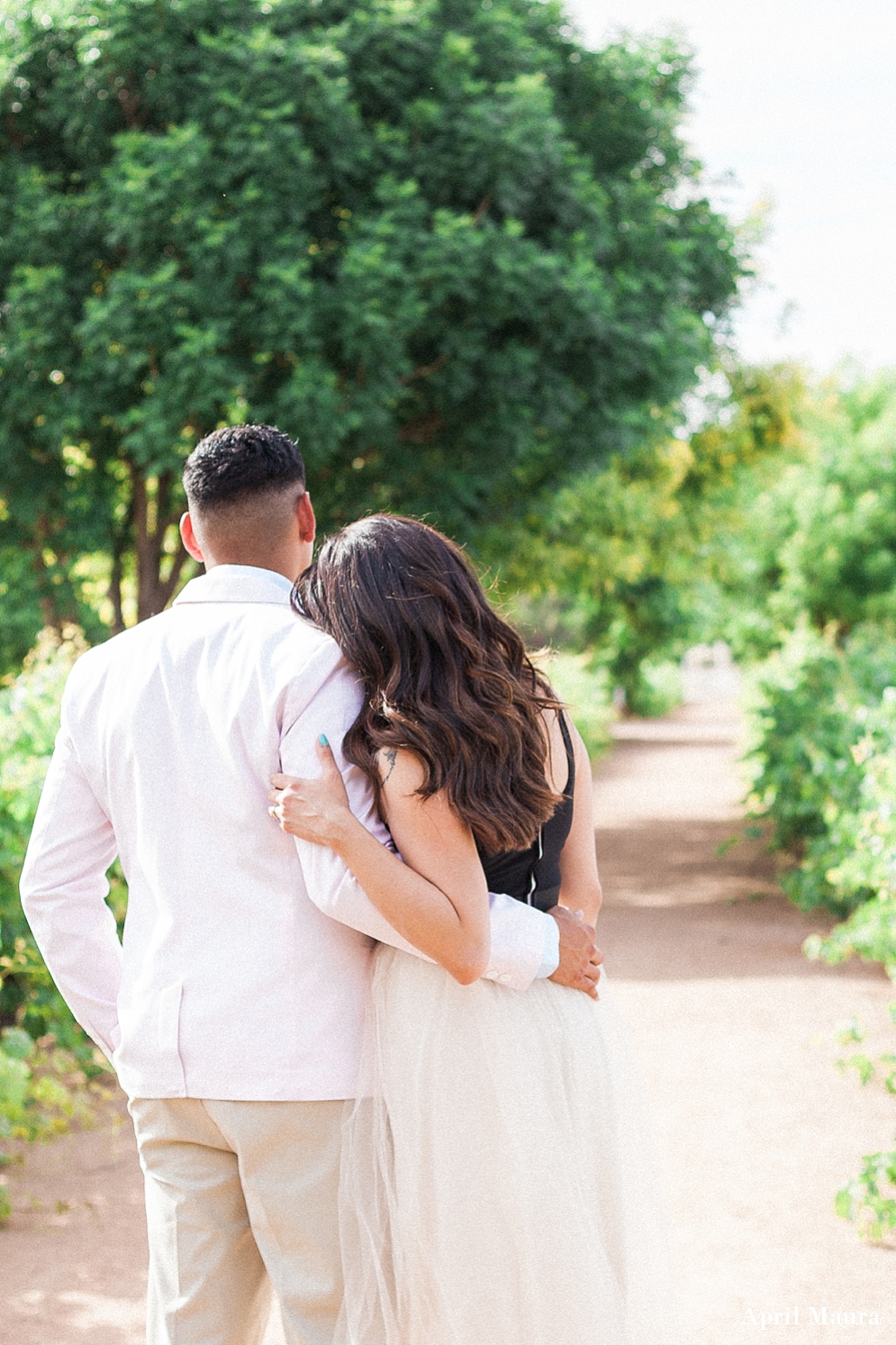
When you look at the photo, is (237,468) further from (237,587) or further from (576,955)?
(576,955)

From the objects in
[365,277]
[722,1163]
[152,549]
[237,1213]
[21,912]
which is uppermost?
[365,277]

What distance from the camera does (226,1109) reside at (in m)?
2.19

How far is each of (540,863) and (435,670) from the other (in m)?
0.50

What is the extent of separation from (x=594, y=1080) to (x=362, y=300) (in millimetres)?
7067

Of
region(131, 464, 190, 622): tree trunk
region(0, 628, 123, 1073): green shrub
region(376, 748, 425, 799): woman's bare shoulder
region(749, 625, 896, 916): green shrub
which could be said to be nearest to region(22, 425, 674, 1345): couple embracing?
region(376, 748, 425, 799): woman's bare shoulder

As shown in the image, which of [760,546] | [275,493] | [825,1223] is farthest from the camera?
[760,546]

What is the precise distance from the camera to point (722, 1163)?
5301mm

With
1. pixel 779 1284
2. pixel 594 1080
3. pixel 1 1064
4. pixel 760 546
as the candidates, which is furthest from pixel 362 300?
pixel 760 546

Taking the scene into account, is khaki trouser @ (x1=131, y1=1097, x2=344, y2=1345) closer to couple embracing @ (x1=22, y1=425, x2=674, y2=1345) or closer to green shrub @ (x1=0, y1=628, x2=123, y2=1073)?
couple embracing @ (x1=22, y1=425, x2=674, y2=1345)

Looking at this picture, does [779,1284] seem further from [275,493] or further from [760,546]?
[760,546]

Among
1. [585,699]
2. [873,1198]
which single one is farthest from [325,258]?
[585,699]

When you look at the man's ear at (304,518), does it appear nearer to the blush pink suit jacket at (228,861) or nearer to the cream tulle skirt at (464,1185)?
the blush pink suit jacket at (228,861)

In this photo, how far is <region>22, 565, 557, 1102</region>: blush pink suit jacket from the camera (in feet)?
7.13

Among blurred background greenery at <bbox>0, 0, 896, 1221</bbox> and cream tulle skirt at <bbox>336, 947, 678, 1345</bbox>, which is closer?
cream tulle skirt at <bbox>336, 947, 678, 1345</bbox>
